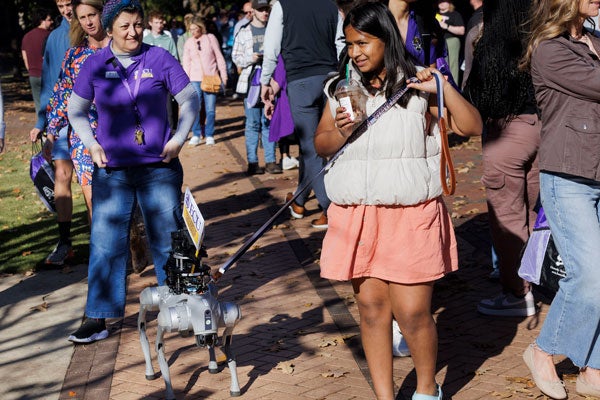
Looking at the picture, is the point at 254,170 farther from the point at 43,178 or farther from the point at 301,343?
the point at 301,343

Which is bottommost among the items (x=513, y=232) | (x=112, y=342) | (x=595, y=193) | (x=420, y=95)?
(x=112, y=342)

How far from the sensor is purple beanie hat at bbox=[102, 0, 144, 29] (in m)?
5.71

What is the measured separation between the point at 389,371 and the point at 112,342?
90.8 inches

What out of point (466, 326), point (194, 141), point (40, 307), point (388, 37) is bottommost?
point (194, 141)

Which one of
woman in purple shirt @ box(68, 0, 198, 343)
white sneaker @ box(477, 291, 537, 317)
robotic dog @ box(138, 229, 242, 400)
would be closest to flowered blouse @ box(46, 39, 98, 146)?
woman in purple shirt @ box(68, 0, 198, 343)

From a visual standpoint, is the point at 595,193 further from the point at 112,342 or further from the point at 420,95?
the point at 112,342

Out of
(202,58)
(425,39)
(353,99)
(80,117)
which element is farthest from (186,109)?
(202,58)

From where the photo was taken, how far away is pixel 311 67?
30.7ft

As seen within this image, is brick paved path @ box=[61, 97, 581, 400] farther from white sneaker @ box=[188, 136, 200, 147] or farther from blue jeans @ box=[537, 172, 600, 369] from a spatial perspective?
white sneaker @ box=[188, 136, 200, 147]

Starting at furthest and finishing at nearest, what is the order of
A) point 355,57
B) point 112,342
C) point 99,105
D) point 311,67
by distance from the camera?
point 311,67 < point 112,342 < point 99,105 < point 355,57

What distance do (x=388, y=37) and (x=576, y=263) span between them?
1.43 meters

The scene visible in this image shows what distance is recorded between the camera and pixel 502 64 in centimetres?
596

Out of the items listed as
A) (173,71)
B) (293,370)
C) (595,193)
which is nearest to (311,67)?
(173,71)

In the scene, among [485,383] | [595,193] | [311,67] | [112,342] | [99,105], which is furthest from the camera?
[311,67]
